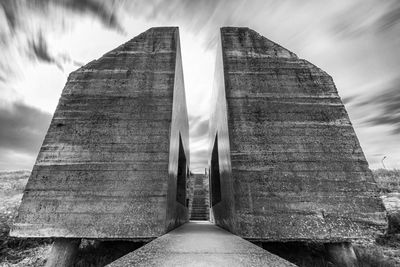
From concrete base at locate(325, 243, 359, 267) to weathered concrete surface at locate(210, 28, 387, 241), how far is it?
445 millimetres

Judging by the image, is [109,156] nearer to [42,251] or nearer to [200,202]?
[42,251]

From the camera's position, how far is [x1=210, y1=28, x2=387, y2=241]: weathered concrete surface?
3.47m

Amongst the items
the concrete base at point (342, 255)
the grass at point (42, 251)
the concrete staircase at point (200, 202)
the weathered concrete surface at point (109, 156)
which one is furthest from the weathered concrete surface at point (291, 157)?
the concrete staircase at point (200, 202)

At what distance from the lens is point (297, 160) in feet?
12.8

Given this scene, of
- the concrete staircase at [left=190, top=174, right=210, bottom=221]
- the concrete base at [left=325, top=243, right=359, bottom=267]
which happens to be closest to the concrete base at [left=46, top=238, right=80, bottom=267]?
the concrete base at [left=325, top=243, right=359, bottom=267]

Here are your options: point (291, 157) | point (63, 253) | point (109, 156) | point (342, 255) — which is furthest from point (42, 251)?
point (342, 255)

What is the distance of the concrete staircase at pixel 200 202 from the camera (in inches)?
469

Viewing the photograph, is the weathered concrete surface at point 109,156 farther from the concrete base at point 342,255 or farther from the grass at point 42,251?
the concrete base at point 342,255

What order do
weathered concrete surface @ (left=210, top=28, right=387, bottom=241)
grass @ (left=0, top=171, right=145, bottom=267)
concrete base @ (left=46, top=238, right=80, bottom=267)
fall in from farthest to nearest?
grass @ (left=0, top=171, right=145, bottom=267)
concrete base @ (left=46, top=238, right=80, bottom=267)
weathered concrete surface @ (left=210, top=28, right=387, bottom=241)

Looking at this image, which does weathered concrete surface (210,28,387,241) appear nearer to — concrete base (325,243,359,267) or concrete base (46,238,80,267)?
concrete base (325,243,359,267)

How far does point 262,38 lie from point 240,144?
3458 mm

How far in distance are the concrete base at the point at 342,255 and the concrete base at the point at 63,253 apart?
5352mm

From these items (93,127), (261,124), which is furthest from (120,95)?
(261,124)

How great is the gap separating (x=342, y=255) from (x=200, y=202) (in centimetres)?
1041
